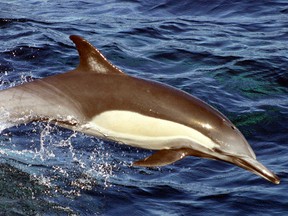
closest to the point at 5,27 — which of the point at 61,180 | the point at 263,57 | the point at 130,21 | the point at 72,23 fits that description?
the point at 72,23

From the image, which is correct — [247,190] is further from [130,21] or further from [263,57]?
[130,21]

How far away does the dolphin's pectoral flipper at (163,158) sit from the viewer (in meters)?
7.32

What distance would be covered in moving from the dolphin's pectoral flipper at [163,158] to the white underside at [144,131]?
94 mm

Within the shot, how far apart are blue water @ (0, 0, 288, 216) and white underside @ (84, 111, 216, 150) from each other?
114 centimetres

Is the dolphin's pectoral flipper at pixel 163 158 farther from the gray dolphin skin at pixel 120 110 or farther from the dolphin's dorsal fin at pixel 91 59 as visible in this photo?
the dolphin's dorsal fin at pixel 91 59

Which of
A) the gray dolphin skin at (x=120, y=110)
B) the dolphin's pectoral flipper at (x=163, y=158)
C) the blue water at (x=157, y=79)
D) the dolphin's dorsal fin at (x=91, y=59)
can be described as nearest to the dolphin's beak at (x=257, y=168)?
the gray dolphin skin at (x=120, y=110)

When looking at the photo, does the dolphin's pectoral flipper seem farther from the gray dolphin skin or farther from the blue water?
the blue water

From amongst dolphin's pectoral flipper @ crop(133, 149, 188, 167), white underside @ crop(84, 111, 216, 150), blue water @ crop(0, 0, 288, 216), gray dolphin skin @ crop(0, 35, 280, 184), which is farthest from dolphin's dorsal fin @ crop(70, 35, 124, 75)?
blue water @ crop(0, 0, 288, 216)

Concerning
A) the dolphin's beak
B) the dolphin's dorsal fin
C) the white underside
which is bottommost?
the dolphin's beak

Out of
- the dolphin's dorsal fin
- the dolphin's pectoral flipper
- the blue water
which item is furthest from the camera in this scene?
the blue water

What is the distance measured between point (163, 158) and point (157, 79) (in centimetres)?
576

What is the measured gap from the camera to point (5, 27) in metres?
16.1

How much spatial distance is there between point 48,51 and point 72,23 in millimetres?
2617

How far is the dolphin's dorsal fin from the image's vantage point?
7.44m
